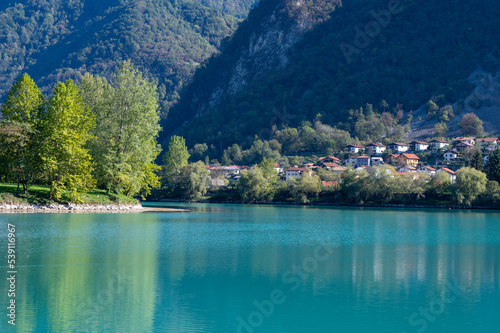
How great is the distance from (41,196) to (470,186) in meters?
69.0

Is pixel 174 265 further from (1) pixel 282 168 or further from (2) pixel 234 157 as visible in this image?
(2) pixel 234 157

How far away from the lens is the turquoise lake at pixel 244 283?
62.0 feet

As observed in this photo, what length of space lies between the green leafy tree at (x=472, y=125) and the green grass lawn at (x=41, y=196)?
5712 inches

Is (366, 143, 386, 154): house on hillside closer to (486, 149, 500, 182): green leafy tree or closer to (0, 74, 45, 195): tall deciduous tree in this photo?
(486, 149, 500, 182): green leafy tree

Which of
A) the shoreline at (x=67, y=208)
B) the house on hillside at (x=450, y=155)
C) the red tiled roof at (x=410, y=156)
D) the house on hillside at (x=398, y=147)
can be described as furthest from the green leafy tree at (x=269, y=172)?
the house on hillside at (x=398, y=147)

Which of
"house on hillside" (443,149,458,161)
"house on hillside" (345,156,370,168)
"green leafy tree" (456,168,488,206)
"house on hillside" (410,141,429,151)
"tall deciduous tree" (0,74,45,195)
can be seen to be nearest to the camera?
"tall deciduous tree" (0,74,45,195)

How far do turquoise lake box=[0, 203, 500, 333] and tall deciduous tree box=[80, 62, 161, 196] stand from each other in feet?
71.9

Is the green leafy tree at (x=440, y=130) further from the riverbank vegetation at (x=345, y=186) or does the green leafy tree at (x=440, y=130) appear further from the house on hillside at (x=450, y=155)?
the riverbank vegetation at (x=345, y=186)

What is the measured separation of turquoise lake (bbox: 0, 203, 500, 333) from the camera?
1889 centimetres

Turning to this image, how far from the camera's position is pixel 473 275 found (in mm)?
27359

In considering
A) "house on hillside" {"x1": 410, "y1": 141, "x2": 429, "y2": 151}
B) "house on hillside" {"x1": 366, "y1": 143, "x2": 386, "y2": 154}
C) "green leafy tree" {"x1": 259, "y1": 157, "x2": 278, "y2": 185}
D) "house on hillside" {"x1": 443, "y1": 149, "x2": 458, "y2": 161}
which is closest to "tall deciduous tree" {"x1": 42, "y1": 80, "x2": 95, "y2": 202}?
"green leafy tree" {"x1": 259, "y1": 157, "x2": 278, "y2": 185}

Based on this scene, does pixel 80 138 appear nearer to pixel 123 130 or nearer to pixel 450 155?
pixel 123 130

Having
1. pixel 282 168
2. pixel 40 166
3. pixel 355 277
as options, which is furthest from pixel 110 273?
pixel 282 168

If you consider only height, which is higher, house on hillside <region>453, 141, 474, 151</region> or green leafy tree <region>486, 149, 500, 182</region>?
house on hillside <region>453, 141, 474, 151</region>
